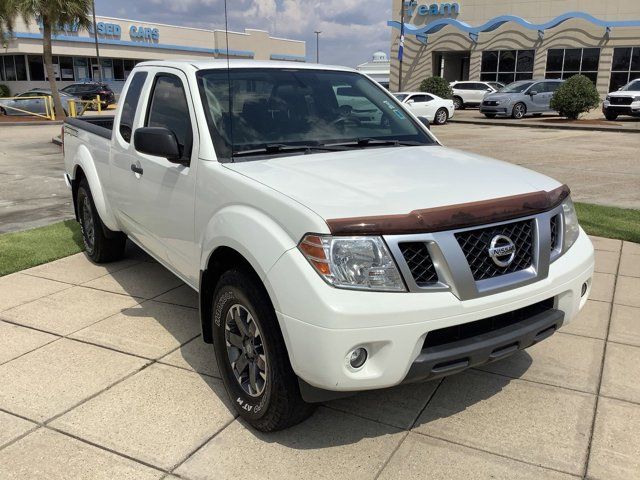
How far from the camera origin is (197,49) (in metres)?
61.9

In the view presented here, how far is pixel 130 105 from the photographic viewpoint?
4.71m

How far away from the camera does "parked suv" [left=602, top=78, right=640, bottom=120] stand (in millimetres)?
24406

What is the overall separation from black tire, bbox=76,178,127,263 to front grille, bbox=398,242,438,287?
12.3 feet

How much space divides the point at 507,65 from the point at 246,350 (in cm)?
4368

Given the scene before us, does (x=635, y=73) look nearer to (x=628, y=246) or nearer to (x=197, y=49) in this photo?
(x=628, y=246)

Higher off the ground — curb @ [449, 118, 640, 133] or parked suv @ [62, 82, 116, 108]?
parked suv @ [62, 82, 116, 108]

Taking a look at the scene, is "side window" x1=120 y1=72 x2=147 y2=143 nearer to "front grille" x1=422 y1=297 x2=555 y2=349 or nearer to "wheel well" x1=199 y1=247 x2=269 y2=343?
"wheel well" x1=199 y1=247 x2=269 y2=343

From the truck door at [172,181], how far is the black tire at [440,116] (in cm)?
2273

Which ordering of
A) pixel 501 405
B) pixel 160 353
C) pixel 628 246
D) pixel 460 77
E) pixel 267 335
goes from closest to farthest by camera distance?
pixel 267 335
pixel 501 405
pixel 160 353
pixel 628 246
pixel 460 77

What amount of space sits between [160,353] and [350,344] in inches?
77.0

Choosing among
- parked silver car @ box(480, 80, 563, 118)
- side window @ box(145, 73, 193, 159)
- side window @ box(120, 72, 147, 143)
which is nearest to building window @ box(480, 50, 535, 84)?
parked silver car @ box(480, 80, 563, 118)

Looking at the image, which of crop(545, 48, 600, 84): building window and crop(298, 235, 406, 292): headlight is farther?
crop(545, 48, 600, 84): building window

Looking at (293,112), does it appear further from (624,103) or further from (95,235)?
(624,103)

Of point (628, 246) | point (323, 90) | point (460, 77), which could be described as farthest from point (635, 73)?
point (323, 90)
